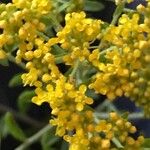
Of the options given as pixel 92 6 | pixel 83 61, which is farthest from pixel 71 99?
pixel 92 6

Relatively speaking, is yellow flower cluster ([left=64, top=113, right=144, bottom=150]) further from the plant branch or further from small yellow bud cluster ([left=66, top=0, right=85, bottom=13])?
the plant branch

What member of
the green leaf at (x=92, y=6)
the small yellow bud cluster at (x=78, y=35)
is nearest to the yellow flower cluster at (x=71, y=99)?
the small yellow bud cluster at (x=78, y=35)

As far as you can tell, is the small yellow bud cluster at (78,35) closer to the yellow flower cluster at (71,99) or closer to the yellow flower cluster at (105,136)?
the yellow flower cluster at (71,99)

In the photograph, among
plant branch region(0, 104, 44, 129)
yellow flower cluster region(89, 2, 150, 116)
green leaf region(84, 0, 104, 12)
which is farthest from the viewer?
plant branch region(0, 104, 44, 129)

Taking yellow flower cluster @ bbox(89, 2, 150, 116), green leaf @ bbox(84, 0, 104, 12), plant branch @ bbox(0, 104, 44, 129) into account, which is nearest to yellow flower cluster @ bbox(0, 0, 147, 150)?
yellow flower cluster @ bbox(89, 2, 150, 116)

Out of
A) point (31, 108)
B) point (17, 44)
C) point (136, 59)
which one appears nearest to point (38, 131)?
point (31, 108)

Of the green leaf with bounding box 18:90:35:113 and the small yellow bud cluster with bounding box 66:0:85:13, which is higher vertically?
the small yellow bud cluster with bounding box 66:0:85:13
